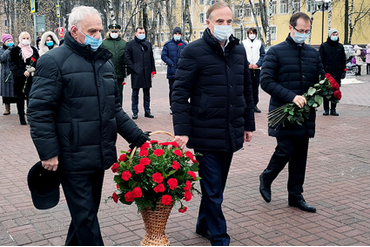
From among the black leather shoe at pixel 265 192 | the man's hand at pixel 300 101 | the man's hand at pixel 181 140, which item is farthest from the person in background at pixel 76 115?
the black leather shoe at pixel 265 192

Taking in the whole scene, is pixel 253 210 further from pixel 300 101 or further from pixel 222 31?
pixel 222 31

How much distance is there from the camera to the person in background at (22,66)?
37.0ft

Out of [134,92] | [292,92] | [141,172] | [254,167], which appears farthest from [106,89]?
[134,92]

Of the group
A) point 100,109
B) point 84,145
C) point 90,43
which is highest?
point 90,43

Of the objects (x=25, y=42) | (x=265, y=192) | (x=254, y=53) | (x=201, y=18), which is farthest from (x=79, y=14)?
(x=201, y=18)

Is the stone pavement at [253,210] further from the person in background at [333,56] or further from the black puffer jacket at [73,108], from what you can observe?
the person in background at [333,56]

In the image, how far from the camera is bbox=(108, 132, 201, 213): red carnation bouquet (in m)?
3.79

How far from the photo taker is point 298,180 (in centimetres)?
Result: 533

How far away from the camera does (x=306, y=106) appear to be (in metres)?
5.06

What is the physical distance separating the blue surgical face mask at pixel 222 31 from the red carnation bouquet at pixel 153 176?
961 millimetres

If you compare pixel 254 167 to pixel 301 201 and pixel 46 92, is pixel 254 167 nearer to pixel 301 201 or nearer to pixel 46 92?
pixel 301 201

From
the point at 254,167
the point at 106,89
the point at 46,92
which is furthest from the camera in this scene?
the point at 254,167

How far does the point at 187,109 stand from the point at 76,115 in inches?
40.1

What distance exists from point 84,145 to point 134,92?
27.9ft
